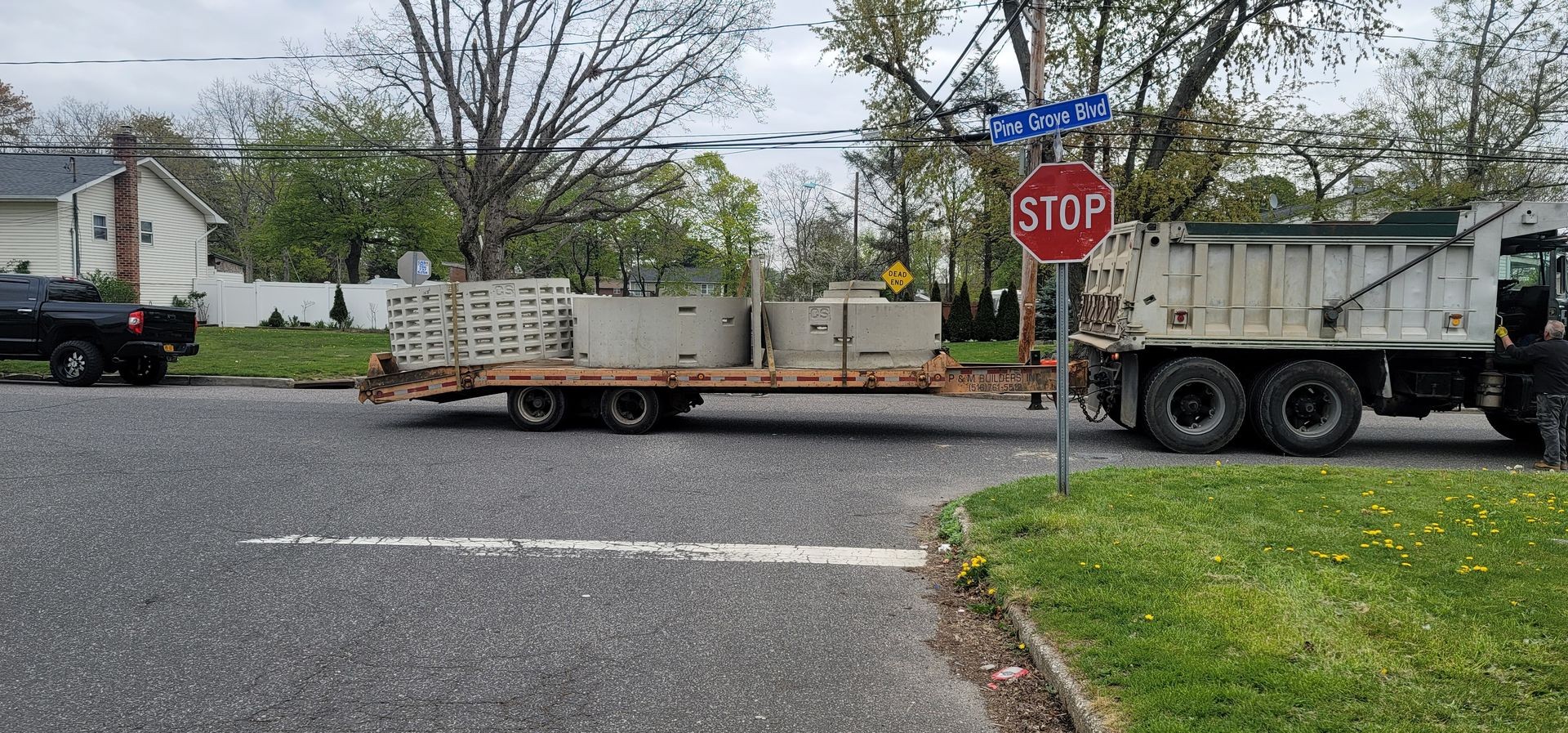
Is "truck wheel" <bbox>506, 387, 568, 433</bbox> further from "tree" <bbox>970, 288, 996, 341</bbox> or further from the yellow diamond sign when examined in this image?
"tree" <bbox>970, 288, 996, 341</bbox>

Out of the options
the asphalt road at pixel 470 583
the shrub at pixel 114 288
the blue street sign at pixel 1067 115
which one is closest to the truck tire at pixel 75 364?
the asphalt road at pixel 470 583

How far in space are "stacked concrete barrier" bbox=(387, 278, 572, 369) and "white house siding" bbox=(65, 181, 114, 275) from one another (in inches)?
1024

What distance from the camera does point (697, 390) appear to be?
40.4 feet

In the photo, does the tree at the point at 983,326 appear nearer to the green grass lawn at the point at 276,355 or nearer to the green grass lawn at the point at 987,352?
the green grass lawn at the point at 987,352

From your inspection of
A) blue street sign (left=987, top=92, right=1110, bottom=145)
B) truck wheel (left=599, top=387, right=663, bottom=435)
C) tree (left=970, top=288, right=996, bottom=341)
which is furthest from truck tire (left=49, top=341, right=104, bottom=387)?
tree (left=970, top=288, right=996, bottom=341)

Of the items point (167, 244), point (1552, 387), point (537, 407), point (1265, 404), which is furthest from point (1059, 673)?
point (167, 244)

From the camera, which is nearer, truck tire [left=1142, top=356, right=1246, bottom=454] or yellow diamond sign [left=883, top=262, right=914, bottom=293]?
truck tire [left=1142, top=356, right=1246, bottom=454]

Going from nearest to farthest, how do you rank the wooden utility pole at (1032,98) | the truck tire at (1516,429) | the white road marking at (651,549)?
the white road marking at (651,549), the truck tire at (1516,429), the wooden utility pole at (1032,98)

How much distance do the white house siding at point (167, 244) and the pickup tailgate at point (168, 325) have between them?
2068cm

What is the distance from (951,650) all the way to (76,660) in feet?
13.1

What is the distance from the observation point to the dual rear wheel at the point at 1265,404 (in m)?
10.8

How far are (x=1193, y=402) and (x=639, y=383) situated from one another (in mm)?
6324

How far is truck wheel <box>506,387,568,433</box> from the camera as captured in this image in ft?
40.2

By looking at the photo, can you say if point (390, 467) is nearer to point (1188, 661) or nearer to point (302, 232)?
point (1188, 661)
